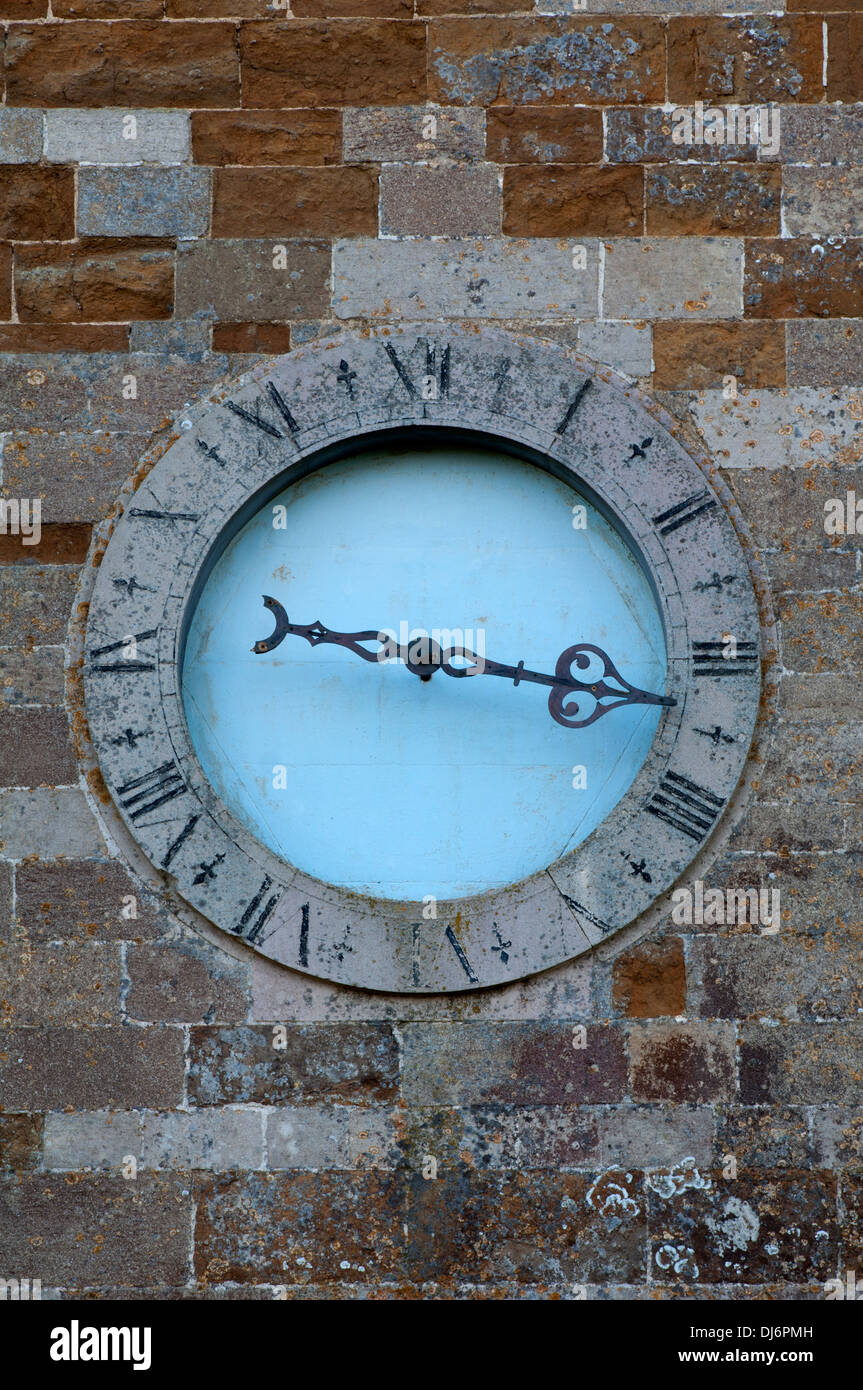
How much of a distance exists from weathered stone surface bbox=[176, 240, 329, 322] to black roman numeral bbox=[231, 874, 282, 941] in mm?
2002

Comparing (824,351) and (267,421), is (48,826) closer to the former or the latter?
(267,421)

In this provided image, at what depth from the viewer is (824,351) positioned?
631 centimetres

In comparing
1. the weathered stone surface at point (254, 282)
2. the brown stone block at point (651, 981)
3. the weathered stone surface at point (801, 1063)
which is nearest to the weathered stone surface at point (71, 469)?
the weathered stone surface at point (254, 282)

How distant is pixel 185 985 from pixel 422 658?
135cm

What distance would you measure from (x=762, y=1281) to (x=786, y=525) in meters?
2.51

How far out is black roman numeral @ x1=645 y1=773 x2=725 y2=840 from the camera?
6.03m

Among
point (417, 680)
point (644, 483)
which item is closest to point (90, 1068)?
point (417, 680)

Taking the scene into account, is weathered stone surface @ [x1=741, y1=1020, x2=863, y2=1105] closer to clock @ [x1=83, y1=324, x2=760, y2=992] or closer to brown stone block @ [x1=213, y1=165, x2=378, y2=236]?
clock @ [x1=83, y1=324, x2=760, y2=992]

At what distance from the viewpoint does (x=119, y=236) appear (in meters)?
6.39

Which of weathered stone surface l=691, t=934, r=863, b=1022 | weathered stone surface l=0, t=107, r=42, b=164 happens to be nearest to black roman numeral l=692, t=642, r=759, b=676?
weathered stone surface l=691, t=934, r=863, b=1022

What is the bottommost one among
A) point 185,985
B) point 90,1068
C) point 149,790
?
point 90,1068

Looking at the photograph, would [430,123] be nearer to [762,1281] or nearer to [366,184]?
[366,184]

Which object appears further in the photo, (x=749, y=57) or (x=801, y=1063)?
(x=749, y=57)

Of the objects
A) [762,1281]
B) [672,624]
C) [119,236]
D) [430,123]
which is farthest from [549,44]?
[762,1281]
